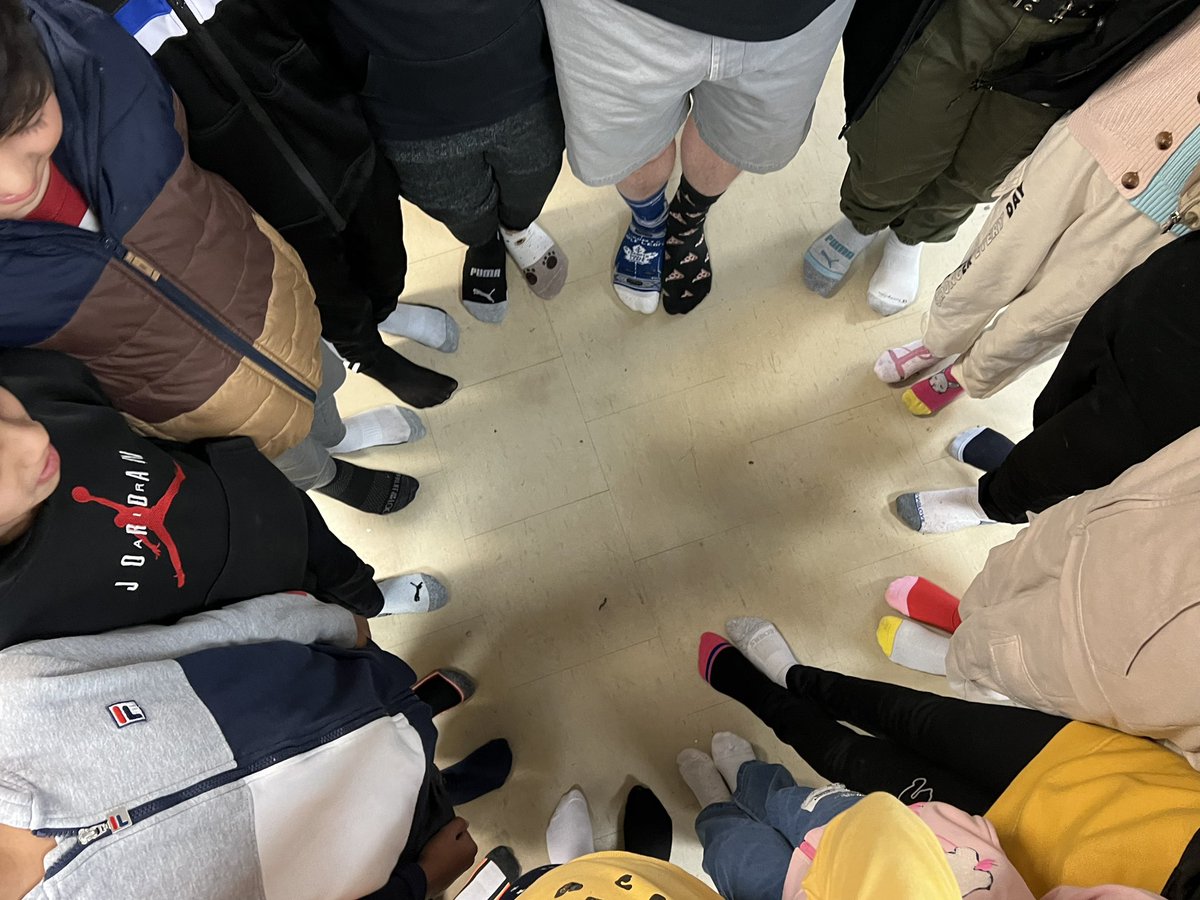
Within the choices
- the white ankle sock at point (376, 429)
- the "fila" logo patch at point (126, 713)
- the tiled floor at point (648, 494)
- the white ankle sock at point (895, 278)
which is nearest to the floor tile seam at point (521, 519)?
the tiled floor at point (648, 494)

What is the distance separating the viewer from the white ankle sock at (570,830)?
1.43 metres

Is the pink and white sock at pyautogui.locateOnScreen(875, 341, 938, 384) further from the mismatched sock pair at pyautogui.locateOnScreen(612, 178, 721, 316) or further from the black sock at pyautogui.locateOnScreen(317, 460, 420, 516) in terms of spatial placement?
the black sock at pyautogui.locateOnScreen(317, 460, 420, 516)

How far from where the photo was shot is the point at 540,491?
65.2 inches

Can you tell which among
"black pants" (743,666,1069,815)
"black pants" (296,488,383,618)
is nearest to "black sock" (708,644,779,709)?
"black pants" (743,666,1069,815)

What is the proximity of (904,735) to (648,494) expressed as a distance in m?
0.72

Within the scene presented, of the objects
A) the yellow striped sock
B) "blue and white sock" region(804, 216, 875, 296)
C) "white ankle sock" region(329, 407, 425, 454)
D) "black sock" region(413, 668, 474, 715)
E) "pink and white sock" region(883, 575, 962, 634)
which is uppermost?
"blue and white sock" region(804, 216, 875, 296)


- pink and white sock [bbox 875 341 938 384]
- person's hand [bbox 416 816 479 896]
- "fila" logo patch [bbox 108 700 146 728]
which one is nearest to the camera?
"fila" logo patch [bbox 108 700 146 728]

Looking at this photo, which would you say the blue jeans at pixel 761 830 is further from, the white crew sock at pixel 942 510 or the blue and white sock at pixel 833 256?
the blue and white sock at pixel 833 256

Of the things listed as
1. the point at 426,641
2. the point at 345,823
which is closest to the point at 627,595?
the point at 426,641

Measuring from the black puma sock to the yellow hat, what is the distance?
1.33 metres

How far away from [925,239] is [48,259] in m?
1.49

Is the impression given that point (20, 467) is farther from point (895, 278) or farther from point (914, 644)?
point (895, 278)

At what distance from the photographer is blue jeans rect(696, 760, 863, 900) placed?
107 cm

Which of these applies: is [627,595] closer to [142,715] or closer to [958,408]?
[958,408]
